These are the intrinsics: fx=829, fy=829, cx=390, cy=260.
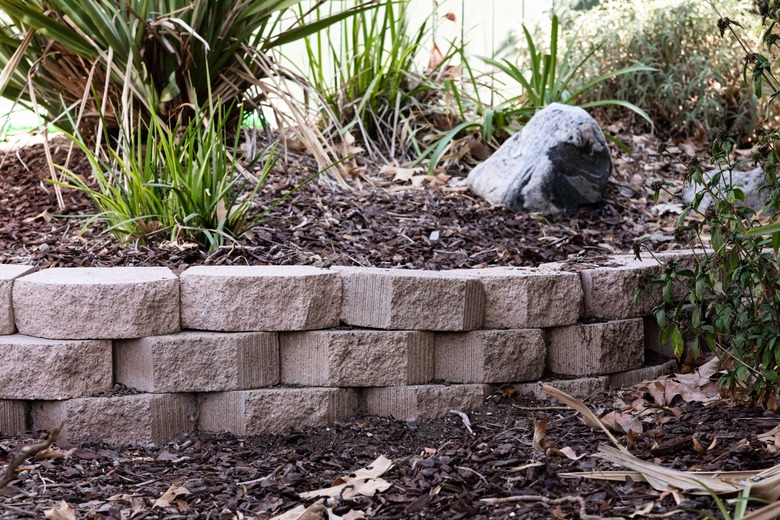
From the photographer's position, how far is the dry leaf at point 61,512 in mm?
1809

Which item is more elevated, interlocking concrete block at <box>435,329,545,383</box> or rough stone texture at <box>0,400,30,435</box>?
interlocking concrete block at <box>435,329,545,383</box>

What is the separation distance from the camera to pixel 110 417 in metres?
2.42

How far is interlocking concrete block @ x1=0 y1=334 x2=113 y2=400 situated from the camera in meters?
2.37

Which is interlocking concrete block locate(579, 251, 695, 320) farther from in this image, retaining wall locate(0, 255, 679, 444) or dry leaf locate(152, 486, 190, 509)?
dry leaf locate(152, 486, 190, 509)

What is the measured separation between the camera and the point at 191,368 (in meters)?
2.45

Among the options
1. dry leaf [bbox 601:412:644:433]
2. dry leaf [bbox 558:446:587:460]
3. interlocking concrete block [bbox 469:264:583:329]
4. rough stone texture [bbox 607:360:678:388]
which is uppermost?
interlocking concrete block [bbox 469:264:583:329]

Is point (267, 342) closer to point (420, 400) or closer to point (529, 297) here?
point (420, 400)

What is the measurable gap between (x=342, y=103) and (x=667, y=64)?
1.95m

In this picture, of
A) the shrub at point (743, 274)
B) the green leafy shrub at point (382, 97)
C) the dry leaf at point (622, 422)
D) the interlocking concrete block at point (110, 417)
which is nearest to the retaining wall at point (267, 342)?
the interlocking concrete block at point (110, 417)

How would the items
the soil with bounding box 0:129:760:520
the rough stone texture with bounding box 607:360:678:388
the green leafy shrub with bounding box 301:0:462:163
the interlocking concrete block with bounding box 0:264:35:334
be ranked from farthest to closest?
the green leafy shrub with bounding box 301:0:462:163 < the rough stone texture with bounding box 607:360:678:388 < the interlocking concrete block with bounding box 0:264:35:334 < the soil with bounding box 0:129:760:520

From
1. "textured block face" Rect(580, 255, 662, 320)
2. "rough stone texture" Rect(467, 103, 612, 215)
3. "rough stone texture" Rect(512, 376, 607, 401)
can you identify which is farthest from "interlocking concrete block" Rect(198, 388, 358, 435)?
"rough stone texture" Rect(467, 103, 612, 215)

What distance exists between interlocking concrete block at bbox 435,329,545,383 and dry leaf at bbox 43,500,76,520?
3.84 feet

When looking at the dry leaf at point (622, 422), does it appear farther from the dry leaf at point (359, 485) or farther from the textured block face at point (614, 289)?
the dry leaf at point (359, 485)

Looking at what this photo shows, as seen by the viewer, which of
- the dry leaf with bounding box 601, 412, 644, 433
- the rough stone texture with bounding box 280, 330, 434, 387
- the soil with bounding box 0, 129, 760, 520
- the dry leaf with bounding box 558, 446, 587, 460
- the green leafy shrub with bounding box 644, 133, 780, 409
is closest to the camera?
the soil with bounding box 0, 129, 760, 520
